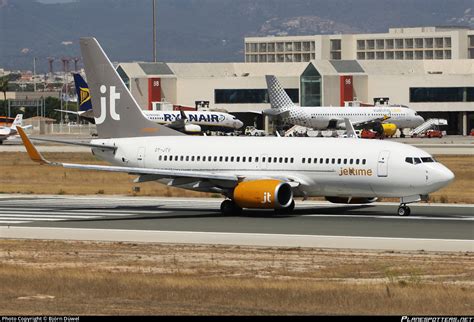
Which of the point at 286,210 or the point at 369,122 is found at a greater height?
the point at 369,122

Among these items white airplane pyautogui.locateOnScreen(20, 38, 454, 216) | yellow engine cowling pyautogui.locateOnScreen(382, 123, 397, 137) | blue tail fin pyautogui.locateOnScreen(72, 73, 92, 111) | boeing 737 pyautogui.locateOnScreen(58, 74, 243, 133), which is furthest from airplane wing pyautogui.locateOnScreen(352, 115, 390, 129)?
white airplane pyautogui.locateOnScreen(20, 38, 454, 216)

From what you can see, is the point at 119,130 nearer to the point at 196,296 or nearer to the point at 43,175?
the point at 43,175

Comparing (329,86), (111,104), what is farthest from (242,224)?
(329,86)

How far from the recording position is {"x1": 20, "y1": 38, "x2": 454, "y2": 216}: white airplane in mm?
45719

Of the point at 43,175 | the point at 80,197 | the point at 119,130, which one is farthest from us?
the point at 43,175

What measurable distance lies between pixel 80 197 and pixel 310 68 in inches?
4227

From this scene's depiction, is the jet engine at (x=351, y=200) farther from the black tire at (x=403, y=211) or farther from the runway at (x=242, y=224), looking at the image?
the black tire at (x=403, y=211)

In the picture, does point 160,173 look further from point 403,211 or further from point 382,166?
point 403,211

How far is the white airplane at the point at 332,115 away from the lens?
454ft

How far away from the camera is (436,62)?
587 ft

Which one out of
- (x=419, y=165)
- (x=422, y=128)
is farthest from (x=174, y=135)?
(x=422, y=128)

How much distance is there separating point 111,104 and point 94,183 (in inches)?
620

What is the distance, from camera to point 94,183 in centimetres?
6756

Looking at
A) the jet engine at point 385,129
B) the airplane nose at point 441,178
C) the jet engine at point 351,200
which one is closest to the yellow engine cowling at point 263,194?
the jet engine at point 351,200
